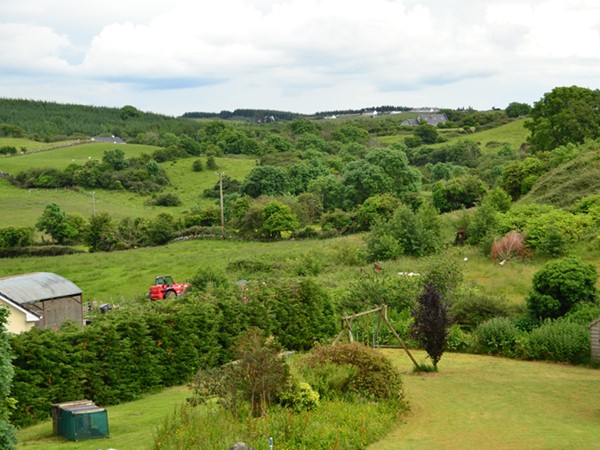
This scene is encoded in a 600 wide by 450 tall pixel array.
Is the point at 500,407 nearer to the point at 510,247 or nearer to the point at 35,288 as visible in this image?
the point at 35,288

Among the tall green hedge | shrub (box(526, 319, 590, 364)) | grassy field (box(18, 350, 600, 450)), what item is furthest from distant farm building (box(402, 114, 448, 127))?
grassy field (box(18, 350, 600, 450))

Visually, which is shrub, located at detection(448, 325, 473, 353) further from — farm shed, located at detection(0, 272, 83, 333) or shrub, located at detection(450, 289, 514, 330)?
farm shed, located at detection(0, 272, 83, 333)

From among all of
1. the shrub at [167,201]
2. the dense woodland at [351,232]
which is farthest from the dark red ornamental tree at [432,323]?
the shrub at [167,201]

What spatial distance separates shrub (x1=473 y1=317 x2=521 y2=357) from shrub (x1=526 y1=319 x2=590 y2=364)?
1.88ft

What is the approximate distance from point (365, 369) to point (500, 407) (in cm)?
320

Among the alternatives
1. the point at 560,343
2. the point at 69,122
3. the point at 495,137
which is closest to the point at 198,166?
the point at 495,137

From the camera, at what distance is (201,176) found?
330 ft

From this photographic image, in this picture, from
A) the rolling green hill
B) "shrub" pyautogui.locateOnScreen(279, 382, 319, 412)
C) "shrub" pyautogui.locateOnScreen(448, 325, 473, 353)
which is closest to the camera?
"shrub" pyautogui.locateOnScreen(279, 382, 319, 412)

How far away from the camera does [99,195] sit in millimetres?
89000

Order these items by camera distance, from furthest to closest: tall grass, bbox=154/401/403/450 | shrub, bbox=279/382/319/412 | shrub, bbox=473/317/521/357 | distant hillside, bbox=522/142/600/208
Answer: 1. distant hillside, bbox=522/142/600/208
2. shrub, bbox=473/317/521/357
3. shrub, bbox=279/382/319/412
4. tall grass, bbox=154/401/403/450

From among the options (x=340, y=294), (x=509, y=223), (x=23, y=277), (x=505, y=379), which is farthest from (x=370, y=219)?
(x=505, y=379)

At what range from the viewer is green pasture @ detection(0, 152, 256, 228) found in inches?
3054

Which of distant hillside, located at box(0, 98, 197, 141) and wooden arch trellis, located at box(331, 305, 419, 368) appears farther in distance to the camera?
distant hillside, located at box(0, 98, 197, 141)

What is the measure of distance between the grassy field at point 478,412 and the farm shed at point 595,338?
0.52 m
